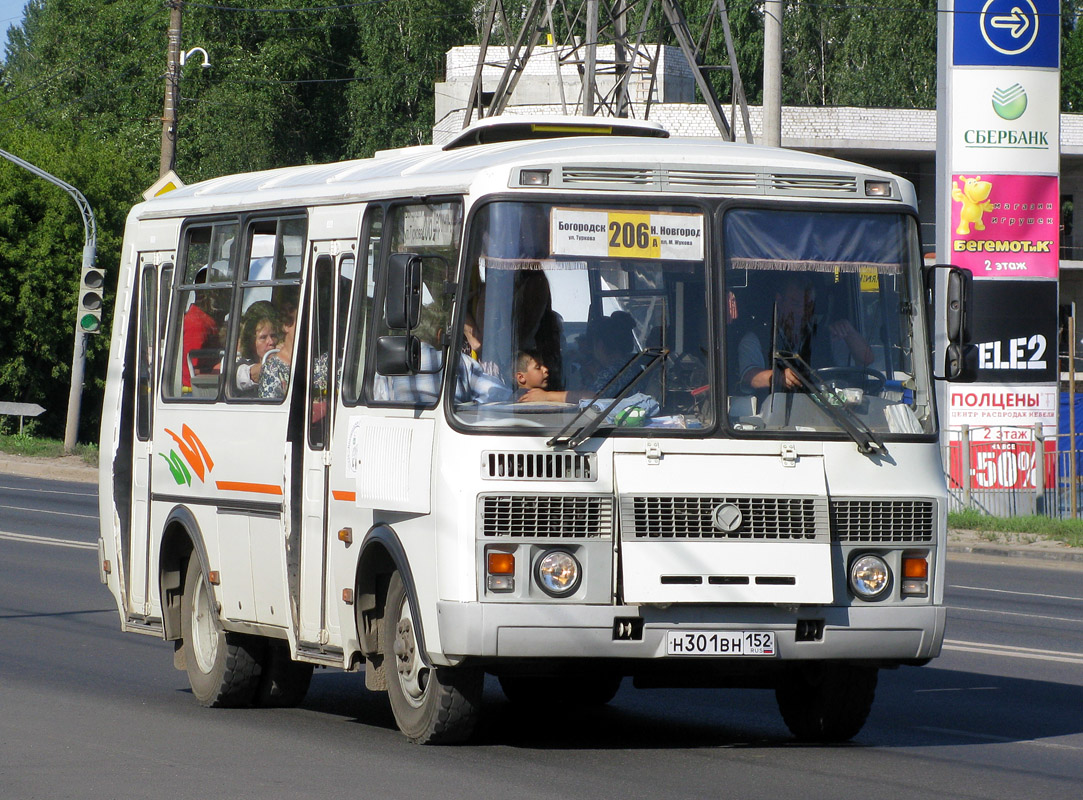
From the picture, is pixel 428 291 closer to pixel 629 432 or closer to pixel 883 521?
pixel 629 432

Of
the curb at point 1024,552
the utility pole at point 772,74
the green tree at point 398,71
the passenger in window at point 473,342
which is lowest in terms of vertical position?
Answer: the curb at point 1024,552

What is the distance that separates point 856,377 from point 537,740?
2.30 metres

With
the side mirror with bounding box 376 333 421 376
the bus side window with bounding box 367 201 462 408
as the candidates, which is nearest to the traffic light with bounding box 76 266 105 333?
the bus side window with bounding box 367 201 462 408

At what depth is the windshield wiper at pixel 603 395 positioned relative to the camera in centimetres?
798

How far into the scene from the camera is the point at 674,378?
8.23m

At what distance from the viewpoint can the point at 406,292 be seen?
7988 millimetres

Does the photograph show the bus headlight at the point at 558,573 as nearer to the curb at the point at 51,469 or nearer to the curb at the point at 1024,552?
the curb at the point at 1024,552

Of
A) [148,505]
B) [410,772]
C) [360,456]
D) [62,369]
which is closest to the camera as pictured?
[410,772]

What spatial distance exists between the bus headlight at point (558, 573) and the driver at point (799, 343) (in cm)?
112

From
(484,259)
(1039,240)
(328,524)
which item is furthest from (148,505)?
(1039,240)

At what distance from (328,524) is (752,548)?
7.46ft

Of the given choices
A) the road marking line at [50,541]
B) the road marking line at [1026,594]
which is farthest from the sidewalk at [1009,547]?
the road marking line at [50,541]

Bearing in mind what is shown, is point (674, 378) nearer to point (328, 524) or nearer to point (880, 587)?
point (880, 587)

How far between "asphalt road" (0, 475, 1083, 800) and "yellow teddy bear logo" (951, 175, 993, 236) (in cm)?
1323
